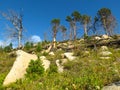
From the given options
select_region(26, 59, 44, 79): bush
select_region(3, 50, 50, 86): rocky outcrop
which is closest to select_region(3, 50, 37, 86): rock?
select_region(3, 50, 50, 86): rocky outcrop

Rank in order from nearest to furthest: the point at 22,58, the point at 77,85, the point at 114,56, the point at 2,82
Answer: the point at 77,85, the point at 2,82, the point at 22,58, the point at 114,56

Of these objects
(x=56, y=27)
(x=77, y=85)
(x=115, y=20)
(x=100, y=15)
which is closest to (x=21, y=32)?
(x=56, y=27)

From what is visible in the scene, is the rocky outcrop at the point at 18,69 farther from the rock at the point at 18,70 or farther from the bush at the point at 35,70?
the bush at the point at 35,70

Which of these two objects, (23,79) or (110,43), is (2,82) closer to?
(23,79)

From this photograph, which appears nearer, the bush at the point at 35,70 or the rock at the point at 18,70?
the rock at the point at 18,70

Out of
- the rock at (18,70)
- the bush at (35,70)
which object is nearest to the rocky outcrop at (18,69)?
the rock at (18,70)

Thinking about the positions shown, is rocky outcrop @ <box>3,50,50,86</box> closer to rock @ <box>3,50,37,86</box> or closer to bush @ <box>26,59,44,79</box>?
rock @ <box>3,50,37,86</box>

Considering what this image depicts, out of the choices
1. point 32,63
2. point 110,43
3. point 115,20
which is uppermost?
point 115,20

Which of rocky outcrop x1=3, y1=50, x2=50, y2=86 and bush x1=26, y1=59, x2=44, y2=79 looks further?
bush x1=26, y1=59, x2=44, y2=79

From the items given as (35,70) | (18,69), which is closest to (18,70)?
(18,69)

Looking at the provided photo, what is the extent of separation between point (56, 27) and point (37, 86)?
1673 inches

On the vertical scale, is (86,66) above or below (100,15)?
below

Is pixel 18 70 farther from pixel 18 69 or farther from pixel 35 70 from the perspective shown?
pixel 35 70

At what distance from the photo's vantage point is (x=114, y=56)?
1391 centimetres
